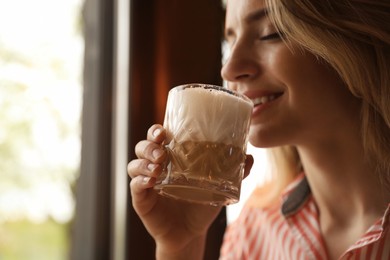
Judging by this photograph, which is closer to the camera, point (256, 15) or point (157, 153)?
point (157, 153)

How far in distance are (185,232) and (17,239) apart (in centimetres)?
67

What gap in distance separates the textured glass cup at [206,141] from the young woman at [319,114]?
0.28 ft

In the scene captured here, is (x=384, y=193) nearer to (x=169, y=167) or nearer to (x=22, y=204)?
(x=169, y=167)

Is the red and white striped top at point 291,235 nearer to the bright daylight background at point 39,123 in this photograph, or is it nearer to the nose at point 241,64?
the nose at point 241,64

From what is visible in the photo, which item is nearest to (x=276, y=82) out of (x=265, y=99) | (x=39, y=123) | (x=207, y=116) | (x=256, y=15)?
(x=265, y=99)

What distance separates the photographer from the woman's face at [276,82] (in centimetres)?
133

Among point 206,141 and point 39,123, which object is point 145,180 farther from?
point 39,123

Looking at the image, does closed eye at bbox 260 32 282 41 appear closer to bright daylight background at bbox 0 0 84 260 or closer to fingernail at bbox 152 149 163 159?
fingernail at bbox 152 149 163 159

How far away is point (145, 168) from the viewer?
1149 mm

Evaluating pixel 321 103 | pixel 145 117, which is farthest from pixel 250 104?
pixel 145 117

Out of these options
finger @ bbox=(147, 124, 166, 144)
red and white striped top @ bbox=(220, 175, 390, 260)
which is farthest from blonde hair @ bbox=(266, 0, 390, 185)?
finger @ bbox=(147, 124, 166, 144)

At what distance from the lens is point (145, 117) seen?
74.1 inches

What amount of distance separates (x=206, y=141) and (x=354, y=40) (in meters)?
0.54

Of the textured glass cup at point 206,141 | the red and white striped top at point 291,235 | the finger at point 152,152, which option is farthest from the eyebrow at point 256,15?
the red and white striped top at point 291,235
